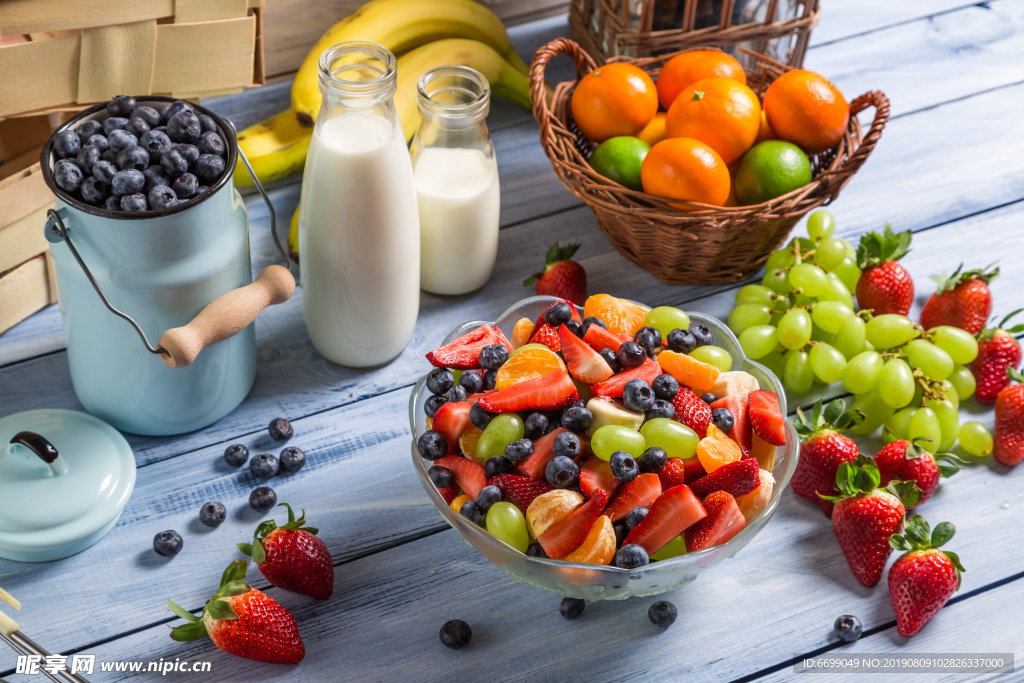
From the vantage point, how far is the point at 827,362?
107 centimetres

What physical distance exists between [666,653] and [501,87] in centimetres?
96

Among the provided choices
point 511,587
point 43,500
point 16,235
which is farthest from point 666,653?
point 16,235

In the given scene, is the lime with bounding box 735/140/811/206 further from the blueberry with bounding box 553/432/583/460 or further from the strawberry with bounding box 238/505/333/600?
the strawberry with bounding box 238/505/333/600

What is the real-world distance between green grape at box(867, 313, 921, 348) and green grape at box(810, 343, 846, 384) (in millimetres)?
59

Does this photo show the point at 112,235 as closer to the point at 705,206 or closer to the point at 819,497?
the point at 705,206

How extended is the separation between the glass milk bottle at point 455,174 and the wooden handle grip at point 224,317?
9.8 inches

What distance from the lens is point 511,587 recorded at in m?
0.94

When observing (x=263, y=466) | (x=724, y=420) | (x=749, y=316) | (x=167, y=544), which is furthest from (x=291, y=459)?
(x=749, y=316)

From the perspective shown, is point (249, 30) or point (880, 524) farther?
point (249, 30)

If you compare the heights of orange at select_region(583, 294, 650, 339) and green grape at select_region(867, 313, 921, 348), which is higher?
orange at select_region(583, 294, 650, 339)

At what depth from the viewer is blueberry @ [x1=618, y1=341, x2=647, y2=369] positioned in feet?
3.04

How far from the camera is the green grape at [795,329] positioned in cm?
108

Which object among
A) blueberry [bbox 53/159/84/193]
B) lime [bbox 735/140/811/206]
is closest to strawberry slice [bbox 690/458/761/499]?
lime [bbox 735/140/811/206]

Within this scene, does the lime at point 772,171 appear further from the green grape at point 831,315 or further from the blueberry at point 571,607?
the blueberry at point 571,607
